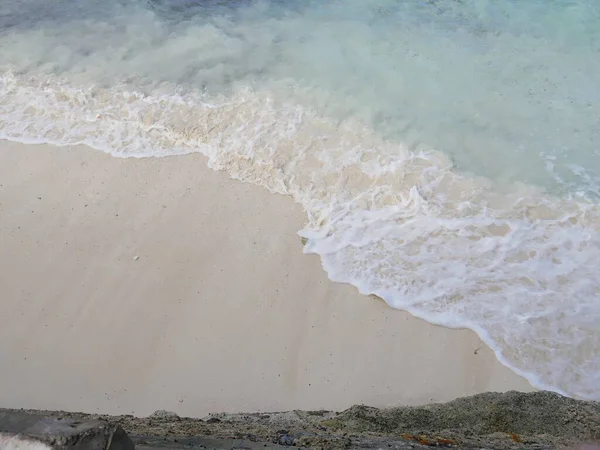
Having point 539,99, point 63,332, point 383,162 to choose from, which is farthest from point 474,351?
point 539,99

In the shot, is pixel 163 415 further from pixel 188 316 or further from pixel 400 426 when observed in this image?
pixel 400 426

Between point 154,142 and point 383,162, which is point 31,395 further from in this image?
point 383,162

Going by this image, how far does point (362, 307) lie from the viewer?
4.10 m

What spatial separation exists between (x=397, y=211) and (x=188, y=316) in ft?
6.84

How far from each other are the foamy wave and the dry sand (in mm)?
232

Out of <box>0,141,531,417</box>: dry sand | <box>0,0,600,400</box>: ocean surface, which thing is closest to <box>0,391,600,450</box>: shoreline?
<box>0,141,531,417</box>: dry sand

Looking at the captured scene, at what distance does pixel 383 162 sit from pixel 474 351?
7.31ft

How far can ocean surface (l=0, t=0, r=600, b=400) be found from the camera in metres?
4.23

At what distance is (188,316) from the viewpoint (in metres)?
4.04

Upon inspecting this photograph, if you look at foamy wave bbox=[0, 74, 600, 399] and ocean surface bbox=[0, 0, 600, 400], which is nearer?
foamy wave bbox=[0, 74, 600, 399]

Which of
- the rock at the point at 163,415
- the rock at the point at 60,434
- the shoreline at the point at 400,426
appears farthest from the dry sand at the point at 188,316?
the rock at the point at 60,434

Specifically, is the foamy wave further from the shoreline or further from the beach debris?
the beach debris

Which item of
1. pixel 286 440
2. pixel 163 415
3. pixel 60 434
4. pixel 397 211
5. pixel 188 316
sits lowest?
pixel 188 316

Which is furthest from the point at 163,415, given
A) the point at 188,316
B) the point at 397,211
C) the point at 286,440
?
the point at 397,211
